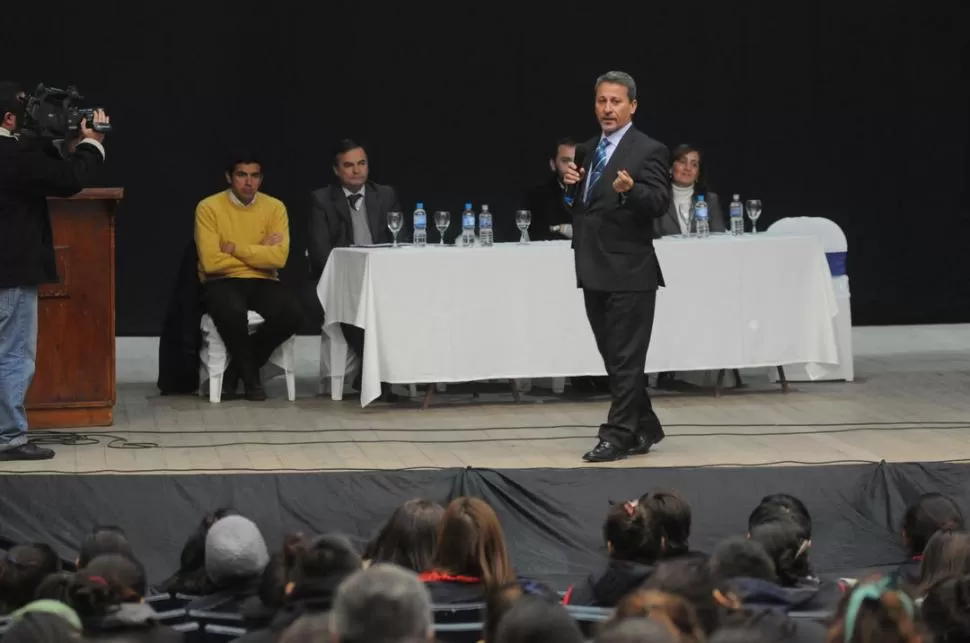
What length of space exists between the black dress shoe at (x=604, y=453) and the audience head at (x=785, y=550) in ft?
5.82

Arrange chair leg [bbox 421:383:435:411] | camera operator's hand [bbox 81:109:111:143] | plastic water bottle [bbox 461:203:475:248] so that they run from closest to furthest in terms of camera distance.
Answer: camera operator's hand [bbox 81:109:111:143] < chair leg [bbox 421:383:435:411] < plastic water bottle [bbox 461:203:475:248]

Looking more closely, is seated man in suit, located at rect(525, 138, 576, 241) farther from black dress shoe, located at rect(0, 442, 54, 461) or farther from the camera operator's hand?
black dress shoe, located at rect(0, 442, 54, 461)

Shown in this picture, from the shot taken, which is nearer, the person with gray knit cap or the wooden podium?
the person with gray knit cap

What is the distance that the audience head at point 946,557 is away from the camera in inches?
128

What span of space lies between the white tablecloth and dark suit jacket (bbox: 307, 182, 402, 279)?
7.2 inches

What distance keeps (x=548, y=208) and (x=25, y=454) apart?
3.05m

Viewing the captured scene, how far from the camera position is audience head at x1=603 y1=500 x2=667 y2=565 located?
3668mm

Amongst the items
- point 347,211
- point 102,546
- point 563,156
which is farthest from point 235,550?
point 563,156

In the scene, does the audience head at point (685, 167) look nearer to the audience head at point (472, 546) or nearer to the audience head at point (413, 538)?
the audience head at point (413, 538)

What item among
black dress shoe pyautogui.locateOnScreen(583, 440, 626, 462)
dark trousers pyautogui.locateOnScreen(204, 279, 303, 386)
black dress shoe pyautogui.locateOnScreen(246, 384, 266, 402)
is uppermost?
dark trousers pyautogui.locateOnScreen(204, 279, 303, 386)

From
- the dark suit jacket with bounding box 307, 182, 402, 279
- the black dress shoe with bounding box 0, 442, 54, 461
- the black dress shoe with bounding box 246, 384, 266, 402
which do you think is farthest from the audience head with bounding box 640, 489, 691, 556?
the dark suit jacket with bounding box 307, 182, 402, 279

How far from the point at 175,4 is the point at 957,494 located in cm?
590

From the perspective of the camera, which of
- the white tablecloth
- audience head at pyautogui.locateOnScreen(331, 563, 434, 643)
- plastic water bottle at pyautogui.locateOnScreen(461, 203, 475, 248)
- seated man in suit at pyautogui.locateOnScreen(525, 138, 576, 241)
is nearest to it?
audience head at pyautogui.locateOnScreen(331, 563, 434, 643)

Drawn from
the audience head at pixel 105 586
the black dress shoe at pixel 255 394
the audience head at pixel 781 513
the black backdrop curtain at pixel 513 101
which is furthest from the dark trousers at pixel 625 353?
the black backdrop curtain at pixel 513 101
